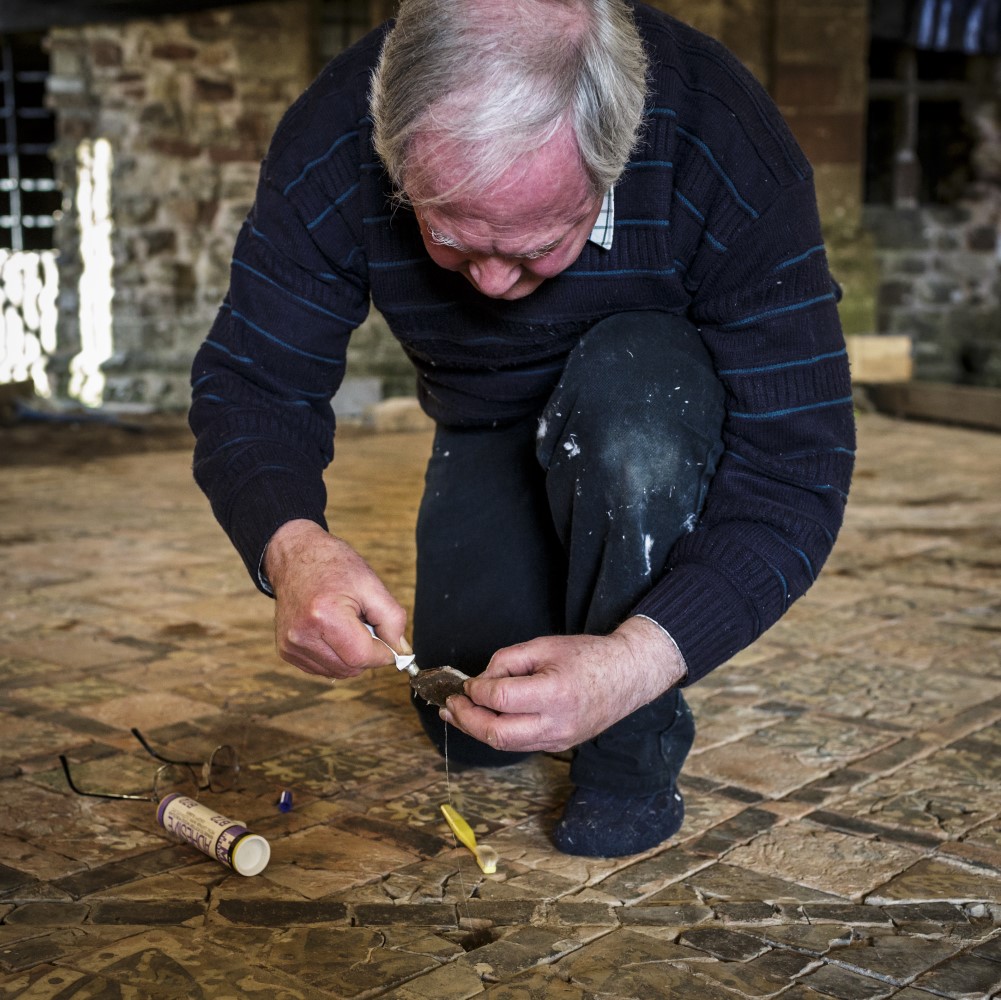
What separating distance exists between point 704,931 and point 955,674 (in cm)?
132

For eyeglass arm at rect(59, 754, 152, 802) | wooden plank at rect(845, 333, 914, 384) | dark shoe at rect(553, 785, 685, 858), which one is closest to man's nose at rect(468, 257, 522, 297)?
dark shoe at rect(553, 785, 685, 858)

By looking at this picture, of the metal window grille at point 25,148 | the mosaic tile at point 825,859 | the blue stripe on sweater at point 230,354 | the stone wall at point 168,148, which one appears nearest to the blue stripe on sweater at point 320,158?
the blue stripe on sweater at point 230,354

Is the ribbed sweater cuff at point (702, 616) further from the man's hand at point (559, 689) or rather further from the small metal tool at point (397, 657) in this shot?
the small metal tool at point (397, 657)

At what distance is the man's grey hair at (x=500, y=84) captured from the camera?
146cm

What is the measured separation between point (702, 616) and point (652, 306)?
0.50 metres

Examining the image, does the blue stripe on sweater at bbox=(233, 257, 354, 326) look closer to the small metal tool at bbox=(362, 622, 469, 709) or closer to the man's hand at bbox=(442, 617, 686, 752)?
the small metal tool at bbox=(362, 622, 469, 709)

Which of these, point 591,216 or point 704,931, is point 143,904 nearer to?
point 704,931

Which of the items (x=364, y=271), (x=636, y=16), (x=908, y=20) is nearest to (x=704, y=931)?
(x=364, y=271)

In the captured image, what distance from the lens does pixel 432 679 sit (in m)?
1.67

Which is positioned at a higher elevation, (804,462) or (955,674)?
(804,462)

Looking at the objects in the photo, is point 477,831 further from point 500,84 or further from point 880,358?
point 880,358

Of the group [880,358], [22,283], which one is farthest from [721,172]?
[22,283]

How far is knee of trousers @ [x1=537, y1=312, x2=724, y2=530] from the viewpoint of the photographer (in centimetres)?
185

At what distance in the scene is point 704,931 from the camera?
1.69 m
